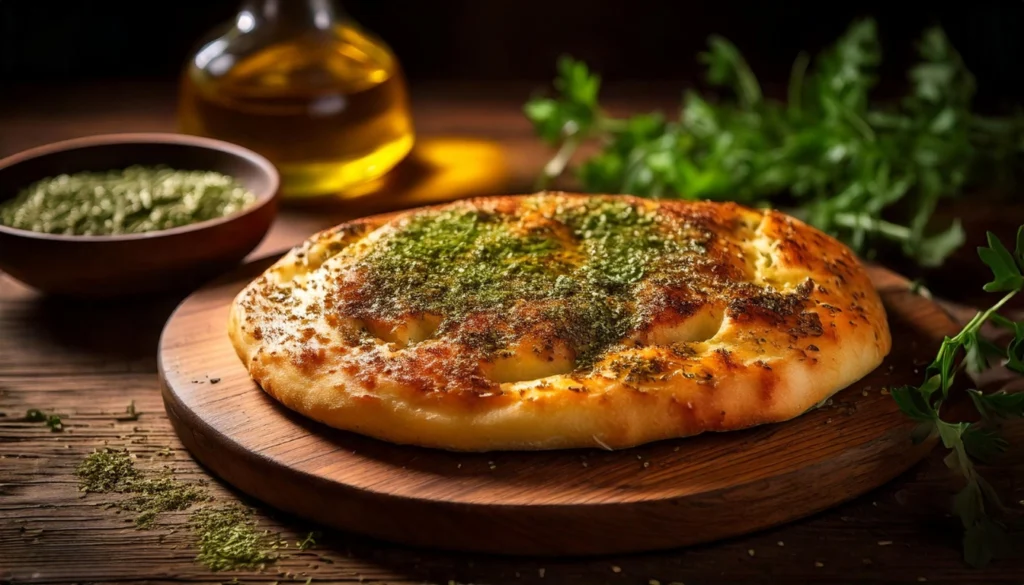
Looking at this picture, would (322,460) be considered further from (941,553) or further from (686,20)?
(686,20)

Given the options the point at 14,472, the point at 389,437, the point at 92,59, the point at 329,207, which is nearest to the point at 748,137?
the point at 329,207

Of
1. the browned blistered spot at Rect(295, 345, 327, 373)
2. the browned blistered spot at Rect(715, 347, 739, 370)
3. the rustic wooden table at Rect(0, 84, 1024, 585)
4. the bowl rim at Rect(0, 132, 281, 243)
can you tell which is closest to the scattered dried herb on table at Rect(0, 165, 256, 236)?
the bowl rim at Rect(0, 132, 281, 243)

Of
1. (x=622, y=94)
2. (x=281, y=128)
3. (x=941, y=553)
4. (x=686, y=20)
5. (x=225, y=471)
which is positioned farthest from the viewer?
(x=686, y=20)

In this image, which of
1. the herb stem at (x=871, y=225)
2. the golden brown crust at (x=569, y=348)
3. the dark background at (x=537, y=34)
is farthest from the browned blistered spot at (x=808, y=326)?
the dark background at (x=537, y=34)

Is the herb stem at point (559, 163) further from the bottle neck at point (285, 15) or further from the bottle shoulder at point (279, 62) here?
the bottle neck at point (285, 15)

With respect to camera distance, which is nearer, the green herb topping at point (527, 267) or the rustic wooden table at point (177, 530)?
the rustic wooden table at point (177, 530)
